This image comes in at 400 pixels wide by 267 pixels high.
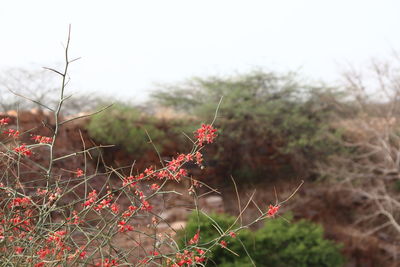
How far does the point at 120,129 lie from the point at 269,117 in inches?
142

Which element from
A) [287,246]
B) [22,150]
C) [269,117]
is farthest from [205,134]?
[269,117]

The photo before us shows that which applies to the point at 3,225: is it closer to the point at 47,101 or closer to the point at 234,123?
the point at 234,123

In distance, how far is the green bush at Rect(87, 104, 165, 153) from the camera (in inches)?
458

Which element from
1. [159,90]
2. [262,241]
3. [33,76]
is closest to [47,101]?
[33,76]

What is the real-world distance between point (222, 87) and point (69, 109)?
16.1 ft

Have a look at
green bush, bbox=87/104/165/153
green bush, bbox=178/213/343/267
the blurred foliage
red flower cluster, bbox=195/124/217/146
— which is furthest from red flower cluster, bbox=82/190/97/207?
the blurred foliage

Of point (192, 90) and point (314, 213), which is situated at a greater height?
point (192, 90)

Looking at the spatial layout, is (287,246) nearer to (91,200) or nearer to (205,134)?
(205,134)

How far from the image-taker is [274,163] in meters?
14.2

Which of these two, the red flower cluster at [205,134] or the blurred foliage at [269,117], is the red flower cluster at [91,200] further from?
the blurred foliage at [269,117]

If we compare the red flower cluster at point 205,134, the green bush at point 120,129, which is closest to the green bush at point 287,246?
the green bush at point 120,129

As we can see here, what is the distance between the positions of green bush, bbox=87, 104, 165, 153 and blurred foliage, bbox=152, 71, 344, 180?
1926mm

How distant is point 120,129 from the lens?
→ 1177 centimetres

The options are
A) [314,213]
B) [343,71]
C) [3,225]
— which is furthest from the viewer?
[314,213]
